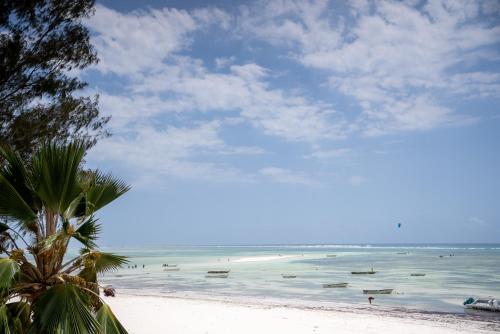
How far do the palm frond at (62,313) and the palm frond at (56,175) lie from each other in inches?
47.6

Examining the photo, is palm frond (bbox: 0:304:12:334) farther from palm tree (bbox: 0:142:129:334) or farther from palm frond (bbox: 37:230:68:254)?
palm frond (bbox: 37:230:68:254)

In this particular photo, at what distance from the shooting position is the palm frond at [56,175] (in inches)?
233

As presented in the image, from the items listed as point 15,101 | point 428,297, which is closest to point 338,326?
point 15,101

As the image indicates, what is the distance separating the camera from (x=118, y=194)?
7.05 meters

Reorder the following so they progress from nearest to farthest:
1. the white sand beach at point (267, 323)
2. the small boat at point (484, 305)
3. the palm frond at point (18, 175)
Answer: the palm frond at point (18, 175) → the white sand beach at point (267, 323) → the small boat at point (484, 305)

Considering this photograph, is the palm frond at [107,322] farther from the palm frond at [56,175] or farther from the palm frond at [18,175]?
the palm frond at [18,175]

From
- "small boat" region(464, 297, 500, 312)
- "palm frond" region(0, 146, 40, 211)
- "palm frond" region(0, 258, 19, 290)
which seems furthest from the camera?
"small boat" region(464, 297, 500, 312)

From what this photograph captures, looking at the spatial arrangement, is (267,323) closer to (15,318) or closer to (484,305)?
(15,318)

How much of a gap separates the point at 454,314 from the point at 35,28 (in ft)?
68.0

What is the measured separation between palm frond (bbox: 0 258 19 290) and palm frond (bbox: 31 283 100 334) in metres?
0.49

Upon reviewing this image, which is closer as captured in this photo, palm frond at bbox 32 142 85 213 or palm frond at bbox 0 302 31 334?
palm frond at bbox 0 302 31 334

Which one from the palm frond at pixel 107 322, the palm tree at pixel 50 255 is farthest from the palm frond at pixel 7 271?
the palm frond at pixel 107 322

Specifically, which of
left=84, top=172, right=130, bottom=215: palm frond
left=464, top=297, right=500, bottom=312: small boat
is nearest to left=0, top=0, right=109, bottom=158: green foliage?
left=84, top=172, right=130, bottom=215: palm frond

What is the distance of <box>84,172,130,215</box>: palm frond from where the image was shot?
21.9 feet
